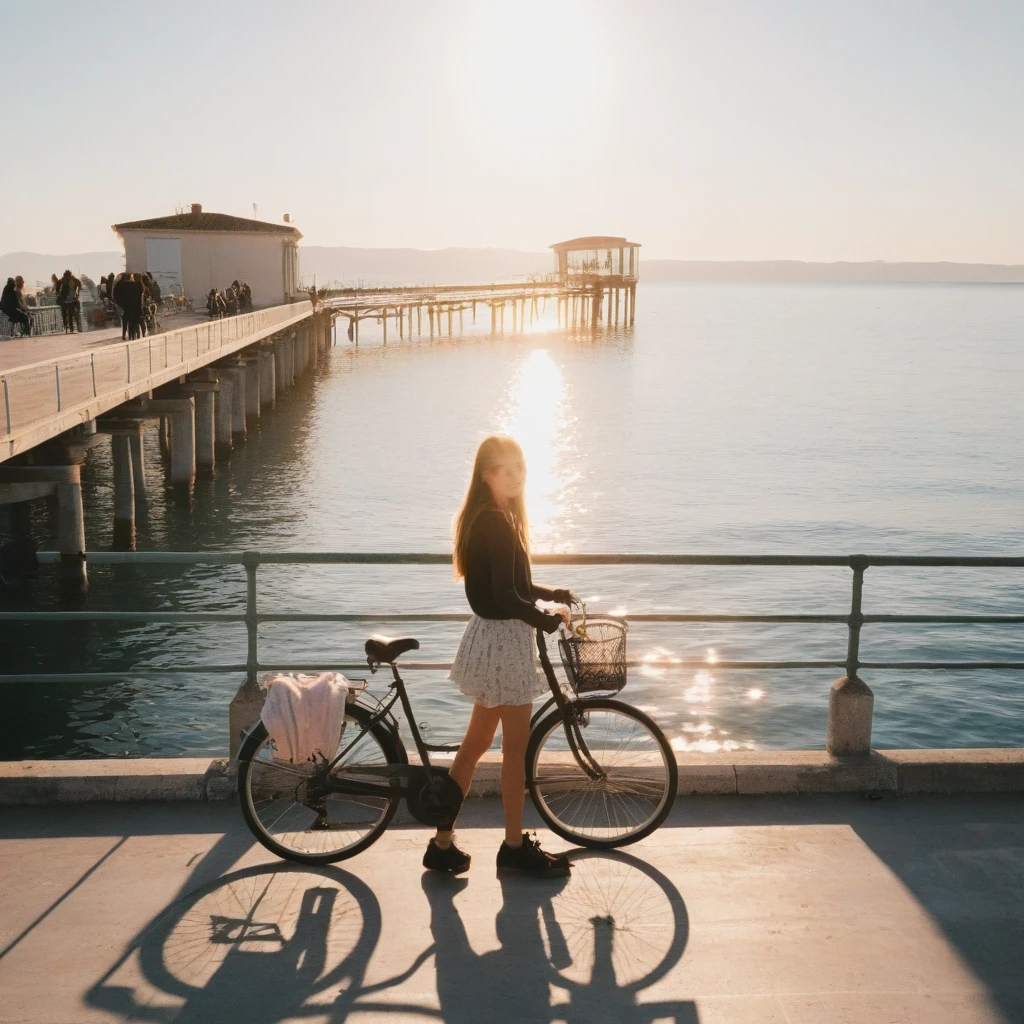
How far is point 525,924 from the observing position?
4.25 m

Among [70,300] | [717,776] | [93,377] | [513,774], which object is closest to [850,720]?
[717,776]

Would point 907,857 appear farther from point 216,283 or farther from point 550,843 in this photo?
point 216,283

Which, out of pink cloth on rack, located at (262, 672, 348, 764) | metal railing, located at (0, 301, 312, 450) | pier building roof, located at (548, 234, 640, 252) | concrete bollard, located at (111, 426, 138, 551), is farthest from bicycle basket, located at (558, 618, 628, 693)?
pier building roof, located at (548, 234, 640, 252)

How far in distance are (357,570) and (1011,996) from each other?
67.0ft

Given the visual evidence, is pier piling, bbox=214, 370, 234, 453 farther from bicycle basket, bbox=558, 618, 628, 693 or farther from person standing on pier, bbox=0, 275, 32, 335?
bicycle basket, bbox=558, 618, 628, 693

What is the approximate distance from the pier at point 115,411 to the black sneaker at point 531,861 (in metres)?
2.21

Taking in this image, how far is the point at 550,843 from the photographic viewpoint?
4.94m

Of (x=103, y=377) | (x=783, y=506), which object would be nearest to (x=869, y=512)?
(x=783, y=506)

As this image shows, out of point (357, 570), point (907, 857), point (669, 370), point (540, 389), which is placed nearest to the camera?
point (907, 857)

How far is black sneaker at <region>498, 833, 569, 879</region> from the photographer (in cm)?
460

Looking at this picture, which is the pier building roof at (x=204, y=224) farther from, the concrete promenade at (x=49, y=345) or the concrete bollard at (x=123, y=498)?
the concrete bollard at (x=123, y=498)

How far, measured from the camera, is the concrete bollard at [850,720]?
5605mm

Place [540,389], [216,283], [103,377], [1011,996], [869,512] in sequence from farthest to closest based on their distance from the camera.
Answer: [540,389]
[216,283]
[869,512]
[103,377]
[1011,996]

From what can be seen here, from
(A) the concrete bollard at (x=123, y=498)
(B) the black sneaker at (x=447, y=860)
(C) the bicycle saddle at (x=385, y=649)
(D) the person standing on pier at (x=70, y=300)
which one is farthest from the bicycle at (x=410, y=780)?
(D) the person standing on pier at (x=70, y=300)
